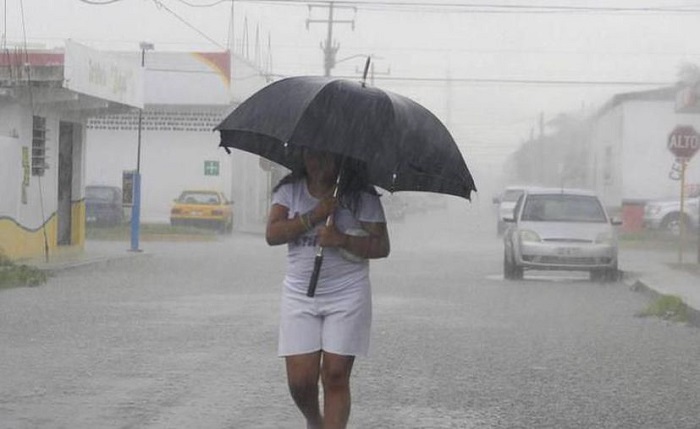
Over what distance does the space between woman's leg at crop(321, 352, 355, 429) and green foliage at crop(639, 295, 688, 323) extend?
34.6ft

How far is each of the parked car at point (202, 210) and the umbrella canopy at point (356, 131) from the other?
37699 millimetres

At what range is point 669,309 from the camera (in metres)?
16.7

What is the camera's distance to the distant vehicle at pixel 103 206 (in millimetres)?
42594

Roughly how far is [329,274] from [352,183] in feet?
1.44

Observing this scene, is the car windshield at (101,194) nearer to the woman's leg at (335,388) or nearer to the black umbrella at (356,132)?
the black umbrella at (356,132)

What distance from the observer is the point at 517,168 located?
132 metres

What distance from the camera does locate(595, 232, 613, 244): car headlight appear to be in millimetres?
22922

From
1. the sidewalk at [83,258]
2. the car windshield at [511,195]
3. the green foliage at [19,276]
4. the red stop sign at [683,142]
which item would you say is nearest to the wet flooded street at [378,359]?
the green foliage at [19,276]

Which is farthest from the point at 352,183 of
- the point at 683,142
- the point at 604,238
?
the point at 683,142

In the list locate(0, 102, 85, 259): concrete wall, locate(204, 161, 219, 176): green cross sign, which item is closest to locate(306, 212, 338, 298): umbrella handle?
locate(0, 102, 85, 259): concrete wall

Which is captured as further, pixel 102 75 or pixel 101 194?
pixel 101 194

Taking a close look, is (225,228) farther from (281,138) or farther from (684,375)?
(281,138)

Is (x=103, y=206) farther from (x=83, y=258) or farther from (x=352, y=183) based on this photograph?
(x=352, y=183)

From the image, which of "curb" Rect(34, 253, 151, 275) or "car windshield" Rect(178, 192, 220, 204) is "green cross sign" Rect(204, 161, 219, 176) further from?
"curb" Rect(34, 253, 151, 275)
